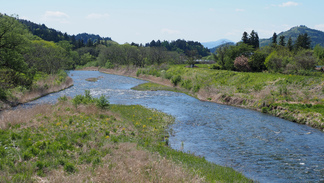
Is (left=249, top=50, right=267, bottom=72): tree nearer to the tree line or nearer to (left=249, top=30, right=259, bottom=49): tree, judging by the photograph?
the tree line

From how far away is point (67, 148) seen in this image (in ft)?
40.6

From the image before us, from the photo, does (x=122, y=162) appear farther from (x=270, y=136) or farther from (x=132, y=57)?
(x=132, y=57)

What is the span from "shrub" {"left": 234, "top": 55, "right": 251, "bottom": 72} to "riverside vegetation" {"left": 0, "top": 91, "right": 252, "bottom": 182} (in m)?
48.1

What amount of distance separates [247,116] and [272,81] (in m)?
14.2

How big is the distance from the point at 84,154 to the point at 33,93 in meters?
33.7

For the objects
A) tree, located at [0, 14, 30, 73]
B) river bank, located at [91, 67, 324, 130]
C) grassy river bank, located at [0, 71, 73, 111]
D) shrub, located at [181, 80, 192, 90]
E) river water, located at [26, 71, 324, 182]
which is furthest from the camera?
shrub, located at [181, 80, 192, 90]

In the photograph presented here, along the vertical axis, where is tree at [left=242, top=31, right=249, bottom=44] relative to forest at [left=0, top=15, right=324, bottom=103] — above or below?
above

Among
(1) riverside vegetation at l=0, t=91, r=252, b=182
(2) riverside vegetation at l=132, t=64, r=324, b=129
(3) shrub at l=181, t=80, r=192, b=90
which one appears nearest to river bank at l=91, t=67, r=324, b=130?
(2) riverside vegetation at l=132, t=64, r=324, b=129

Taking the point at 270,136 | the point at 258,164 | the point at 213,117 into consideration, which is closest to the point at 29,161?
the point at 258,164

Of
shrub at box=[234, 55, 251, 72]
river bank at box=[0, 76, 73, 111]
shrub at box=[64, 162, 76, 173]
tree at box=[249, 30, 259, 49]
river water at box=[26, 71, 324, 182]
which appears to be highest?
tree at box=[249, 30, 259, 49]

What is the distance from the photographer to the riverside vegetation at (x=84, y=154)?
8.99m

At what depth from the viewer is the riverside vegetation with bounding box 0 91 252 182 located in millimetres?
8992

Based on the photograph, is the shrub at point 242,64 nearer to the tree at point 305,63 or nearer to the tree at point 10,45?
the tree at point 305,63

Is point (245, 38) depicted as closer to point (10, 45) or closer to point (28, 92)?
point (28, 92)
